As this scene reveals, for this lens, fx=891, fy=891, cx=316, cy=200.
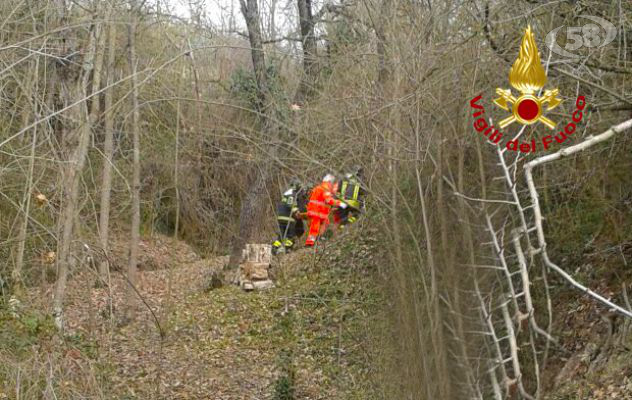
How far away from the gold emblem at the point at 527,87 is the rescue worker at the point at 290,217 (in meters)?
8.78

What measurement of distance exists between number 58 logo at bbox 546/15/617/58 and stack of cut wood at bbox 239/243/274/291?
841 cm

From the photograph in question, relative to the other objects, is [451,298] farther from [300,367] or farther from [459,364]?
[300,367]

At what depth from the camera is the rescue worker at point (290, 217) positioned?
1486cm

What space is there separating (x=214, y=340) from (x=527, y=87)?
28.0ft

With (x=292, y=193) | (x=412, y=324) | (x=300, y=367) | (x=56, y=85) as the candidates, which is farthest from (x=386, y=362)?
(x=292, y=193)

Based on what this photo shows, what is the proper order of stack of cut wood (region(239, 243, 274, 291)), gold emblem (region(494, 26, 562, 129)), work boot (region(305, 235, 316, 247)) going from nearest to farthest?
gold emblem (region(494, 26, 562, 129))
stack of cut wood (region(239, 243, 274, 291))
work boot (region(305, 235, 316, 247))

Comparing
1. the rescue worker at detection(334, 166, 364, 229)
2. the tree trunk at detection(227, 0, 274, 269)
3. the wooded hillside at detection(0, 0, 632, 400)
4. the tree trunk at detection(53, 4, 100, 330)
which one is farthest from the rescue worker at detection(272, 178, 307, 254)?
the tree trunk at detection(53, 4, 100, 330)

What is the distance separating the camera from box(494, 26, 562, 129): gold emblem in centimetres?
562

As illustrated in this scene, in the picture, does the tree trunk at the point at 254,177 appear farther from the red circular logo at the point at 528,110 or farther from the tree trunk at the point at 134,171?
the red circular logo at the point at 528,110

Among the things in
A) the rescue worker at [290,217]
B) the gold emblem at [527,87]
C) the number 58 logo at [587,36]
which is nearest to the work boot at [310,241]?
the rescue worker at [290,217]

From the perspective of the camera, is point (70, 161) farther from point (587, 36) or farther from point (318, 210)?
point (318, 210)

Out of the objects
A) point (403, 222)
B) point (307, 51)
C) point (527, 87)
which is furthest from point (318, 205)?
point (527, 87)

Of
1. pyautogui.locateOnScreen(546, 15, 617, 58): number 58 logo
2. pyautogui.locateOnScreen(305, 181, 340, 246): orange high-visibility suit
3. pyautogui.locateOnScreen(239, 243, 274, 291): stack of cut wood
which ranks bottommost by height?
pyautogui.locateOnScreen(239, 243, 274, 291): stack of cut wood

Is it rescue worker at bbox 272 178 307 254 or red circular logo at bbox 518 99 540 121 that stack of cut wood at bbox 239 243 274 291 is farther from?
red circular logo at bbox 518 99 540 121
